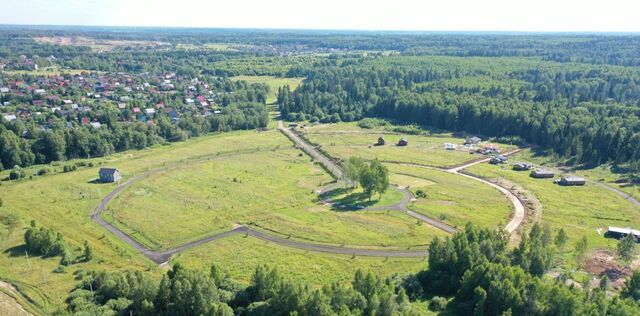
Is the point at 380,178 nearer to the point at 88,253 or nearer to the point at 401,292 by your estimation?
the point at 401,292

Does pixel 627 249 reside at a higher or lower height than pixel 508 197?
higher

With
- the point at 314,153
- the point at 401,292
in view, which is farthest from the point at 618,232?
the point at 314,153

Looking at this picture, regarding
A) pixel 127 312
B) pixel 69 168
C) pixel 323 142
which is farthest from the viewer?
pixel 323 142

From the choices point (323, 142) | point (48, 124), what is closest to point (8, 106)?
point (48, 124)

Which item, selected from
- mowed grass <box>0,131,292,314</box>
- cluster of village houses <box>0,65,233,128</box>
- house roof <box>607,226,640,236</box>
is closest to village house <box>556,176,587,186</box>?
house roof <box>607,226,640,236</box>

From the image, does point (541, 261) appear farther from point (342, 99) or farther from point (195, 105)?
point (195, 105)

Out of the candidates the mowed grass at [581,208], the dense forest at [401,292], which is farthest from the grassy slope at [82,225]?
the mowed grass at [581,208]

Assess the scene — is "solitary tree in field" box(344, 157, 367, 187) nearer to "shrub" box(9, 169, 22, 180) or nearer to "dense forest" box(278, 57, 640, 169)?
"dense forest" box(278, 57, 640, 169)
